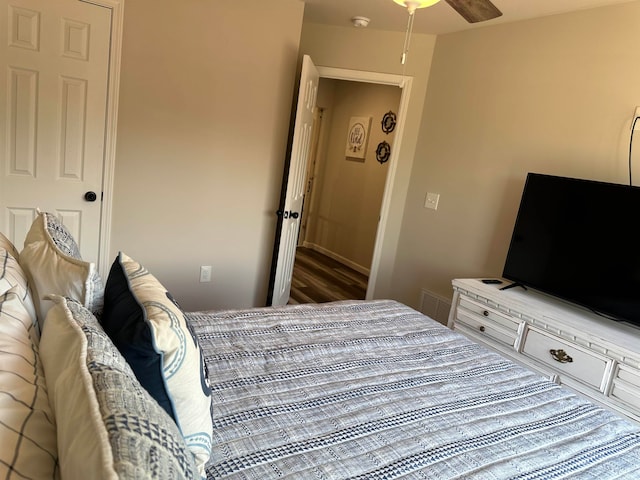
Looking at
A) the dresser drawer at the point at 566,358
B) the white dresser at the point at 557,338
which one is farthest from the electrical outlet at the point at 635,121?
the dresser drawer at the point at 566,358

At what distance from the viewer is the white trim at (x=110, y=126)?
2.67m

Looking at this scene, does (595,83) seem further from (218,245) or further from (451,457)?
(218,245)

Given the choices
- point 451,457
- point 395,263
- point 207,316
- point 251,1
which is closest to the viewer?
point 451,457

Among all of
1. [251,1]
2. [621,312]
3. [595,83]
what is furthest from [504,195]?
[251,1]

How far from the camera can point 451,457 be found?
1153 mm

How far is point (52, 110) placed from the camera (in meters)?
2.63

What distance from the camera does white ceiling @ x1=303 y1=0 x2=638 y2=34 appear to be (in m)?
2.69

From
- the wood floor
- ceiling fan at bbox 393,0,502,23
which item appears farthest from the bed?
the wood floor

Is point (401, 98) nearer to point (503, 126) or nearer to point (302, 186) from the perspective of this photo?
point (503, 126)

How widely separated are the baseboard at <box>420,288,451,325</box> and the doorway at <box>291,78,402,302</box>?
3.83 ft

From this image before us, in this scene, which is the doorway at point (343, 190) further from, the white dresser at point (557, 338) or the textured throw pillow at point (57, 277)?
the textured throw pillow at point (57, 277)

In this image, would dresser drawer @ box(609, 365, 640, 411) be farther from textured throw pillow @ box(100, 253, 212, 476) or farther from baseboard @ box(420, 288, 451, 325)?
textured throw pillow @ box(100, 253, 212, 476)

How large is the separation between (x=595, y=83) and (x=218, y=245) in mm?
2706

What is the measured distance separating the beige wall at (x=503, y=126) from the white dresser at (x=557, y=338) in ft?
1.77
